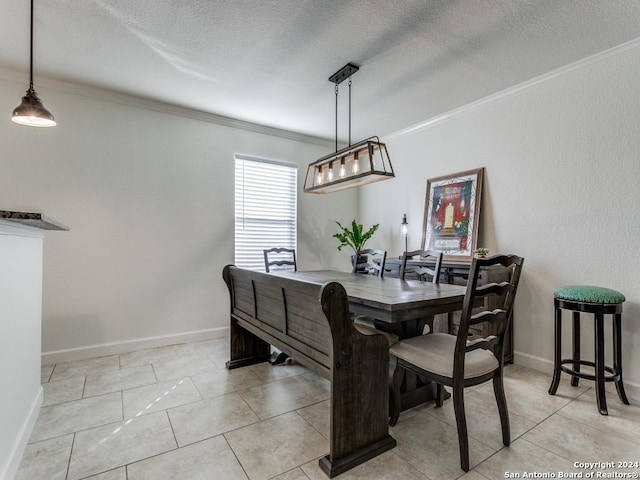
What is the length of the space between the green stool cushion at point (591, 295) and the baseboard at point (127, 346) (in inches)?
138

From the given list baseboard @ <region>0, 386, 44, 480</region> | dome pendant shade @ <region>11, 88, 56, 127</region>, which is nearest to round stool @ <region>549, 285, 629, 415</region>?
baseboard @ <region>0, 386, 44, 480</region>

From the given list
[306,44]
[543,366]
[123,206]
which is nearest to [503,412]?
[543,366]

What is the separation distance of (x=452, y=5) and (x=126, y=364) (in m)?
3.98

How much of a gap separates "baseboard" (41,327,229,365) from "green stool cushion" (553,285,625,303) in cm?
351

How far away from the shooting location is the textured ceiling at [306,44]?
2160mm

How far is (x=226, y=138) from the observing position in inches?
162

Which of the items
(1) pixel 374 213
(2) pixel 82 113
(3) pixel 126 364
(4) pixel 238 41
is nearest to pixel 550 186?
(1) pixel 374 213

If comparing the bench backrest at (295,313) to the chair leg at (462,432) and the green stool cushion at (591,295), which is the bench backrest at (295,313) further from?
the green stool cushion at (591,295)

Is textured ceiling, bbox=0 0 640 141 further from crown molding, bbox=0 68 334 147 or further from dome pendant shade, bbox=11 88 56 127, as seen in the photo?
dome pendant shade, bbox=11 88 56 127

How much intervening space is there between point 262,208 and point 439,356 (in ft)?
10.4

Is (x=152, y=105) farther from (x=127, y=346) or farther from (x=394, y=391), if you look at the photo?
(x=394, y=391)

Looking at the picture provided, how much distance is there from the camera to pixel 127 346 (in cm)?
346

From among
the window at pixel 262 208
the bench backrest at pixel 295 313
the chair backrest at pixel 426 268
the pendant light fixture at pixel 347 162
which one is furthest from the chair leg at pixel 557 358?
the window at pixel 262 208

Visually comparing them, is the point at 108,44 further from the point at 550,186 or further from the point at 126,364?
the point at 550,186
